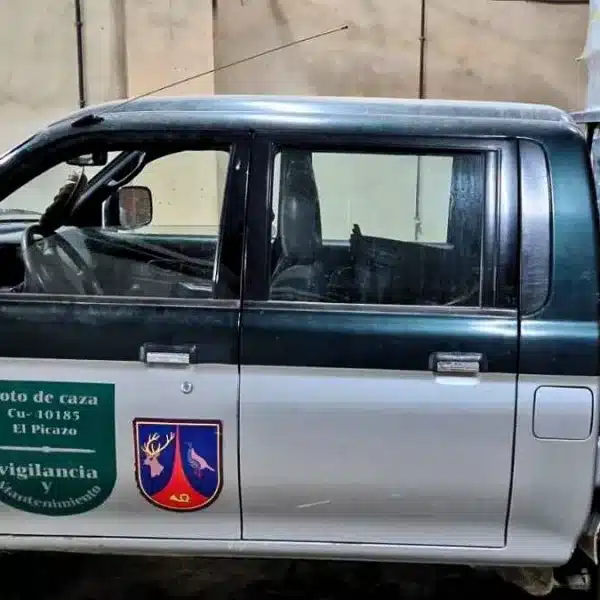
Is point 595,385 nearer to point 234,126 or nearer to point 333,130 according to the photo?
point 333,130

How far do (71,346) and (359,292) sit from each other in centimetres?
90

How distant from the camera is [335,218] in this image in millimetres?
2949

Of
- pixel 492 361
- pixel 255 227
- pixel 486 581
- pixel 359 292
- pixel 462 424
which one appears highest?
pixel 255 227

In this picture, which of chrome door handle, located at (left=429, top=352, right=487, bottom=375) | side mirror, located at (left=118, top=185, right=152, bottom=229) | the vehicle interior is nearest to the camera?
chrome door handle, located at (left=429, top=352, right=487, bottom=375)

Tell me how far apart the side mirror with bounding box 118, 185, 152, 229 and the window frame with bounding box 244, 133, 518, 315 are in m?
0.80

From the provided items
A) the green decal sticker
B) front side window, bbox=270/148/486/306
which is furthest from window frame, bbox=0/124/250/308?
the green decal sticker

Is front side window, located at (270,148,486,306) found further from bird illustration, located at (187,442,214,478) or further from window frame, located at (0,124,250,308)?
bird illustration, located at (187,442,214,478)

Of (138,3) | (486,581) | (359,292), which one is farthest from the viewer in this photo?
(138,3)

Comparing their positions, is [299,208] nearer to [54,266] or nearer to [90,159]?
[90,159]

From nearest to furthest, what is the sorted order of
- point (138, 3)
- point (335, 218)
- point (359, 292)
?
1. point (359, 292)
2. point (335, 218)
3. point (138, 3)

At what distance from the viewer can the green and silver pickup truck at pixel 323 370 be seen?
2438mm

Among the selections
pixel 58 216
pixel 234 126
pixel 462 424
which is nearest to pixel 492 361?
pixel 462 424

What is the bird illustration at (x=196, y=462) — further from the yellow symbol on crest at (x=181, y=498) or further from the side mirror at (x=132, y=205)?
the side mirror at (x=132, y=205)

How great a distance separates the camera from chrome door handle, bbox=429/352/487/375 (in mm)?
2424
